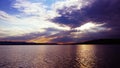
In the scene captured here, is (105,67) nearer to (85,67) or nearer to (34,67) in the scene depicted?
(85,67)

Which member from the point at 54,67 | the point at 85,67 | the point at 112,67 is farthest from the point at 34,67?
the point at 112,67

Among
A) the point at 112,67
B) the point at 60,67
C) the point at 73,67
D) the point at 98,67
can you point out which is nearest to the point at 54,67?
the point at 60,67

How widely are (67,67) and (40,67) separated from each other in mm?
8578

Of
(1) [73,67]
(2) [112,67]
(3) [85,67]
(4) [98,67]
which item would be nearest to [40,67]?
(1) [73,67]

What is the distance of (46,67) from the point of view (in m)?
54.1

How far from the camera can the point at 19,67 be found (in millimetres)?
53969

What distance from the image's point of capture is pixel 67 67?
53.2 metres

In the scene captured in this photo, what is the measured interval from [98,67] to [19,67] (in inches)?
959

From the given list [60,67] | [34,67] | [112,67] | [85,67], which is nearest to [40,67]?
[34,67]

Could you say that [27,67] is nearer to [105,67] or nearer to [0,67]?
[0,67]

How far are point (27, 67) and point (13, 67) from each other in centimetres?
438

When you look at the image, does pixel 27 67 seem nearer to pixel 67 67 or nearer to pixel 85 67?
pixel 67 67

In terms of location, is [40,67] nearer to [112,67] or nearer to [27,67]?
[27,67]

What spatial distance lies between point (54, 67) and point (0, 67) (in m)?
16.6
